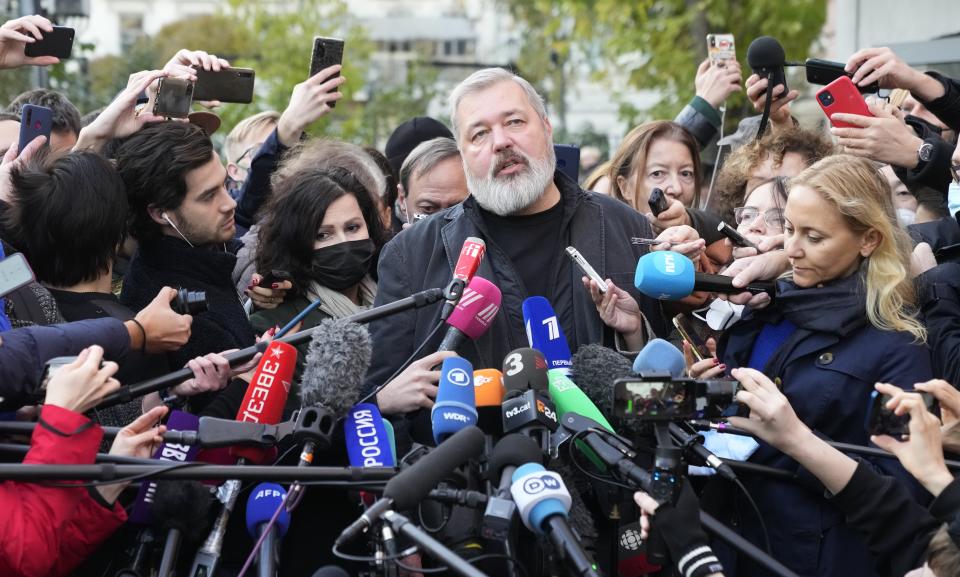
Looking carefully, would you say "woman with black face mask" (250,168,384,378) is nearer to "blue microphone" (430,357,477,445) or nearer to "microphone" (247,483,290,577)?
"microphone" (247,483,290,577)

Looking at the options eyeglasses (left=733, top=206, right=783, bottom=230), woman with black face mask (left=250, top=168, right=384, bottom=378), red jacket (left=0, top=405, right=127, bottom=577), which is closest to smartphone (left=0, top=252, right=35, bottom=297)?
red jacket (left=0, top=405, right=127, bottom=577)

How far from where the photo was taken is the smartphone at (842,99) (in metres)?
4.73

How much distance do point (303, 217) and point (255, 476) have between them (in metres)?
1.88

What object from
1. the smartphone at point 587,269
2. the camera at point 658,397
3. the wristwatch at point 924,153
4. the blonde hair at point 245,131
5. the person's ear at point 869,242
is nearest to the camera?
the camera at point 658,397

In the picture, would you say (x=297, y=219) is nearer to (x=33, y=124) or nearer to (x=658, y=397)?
(x=33, y=124)

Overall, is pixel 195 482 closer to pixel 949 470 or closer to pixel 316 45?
pixel 949 470

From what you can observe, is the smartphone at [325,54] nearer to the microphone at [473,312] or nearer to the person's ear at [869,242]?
the microphone at [473,312]

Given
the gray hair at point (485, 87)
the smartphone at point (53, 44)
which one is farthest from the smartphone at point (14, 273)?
the smartphone at point (53, 44)

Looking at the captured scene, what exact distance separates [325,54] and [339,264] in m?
1.36

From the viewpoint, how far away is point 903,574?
3.53 metres

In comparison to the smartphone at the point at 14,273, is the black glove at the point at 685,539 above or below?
below

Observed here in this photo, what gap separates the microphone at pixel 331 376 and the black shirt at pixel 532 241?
1.00m

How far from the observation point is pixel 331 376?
3.55 m

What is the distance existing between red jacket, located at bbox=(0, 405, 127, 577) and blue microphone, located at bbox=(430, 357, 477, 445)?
986 millimetres
